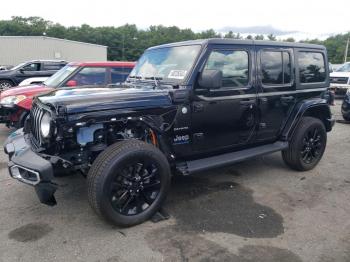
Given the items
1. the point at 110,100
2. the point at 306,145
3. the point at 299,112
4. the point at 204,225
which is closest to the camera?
the point at 110,100

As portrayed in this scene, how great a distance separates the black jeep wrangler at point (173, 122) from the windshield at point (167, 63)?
2cm

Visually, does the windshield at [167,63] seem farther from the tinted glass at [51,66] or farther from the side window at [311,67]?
the tinted glass at [51,66]

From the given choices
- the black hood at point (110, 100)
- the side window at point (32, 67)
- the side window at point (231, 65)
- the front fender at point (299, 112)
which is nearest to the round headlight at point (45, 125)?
the black hood at point (110, 100)

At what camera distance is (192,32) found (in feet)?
273

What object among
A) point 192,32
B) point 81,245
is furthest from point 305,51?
point 192,32

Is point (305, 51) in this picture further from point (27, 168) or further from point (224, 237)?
point (27, 168)

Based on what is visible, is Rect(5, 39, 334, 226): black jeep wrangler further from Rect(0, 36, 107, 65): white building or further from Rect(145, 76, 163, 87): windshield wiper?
Rect(0, 36, 107, 65): white building

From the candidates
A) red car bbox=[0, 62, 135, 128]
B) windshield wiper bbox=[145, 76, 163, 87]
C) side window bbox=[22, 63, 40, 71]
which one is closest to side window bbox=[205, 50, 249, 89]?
windshield wiper bbox=[145, 76, 163, 87]

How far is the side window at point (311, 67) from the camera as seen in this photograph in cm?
504

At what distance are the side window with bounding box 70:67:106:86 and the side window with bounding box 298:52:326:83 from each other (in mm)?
4398

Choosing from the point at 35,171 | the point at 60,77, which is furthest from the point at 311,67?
the point at 60,77

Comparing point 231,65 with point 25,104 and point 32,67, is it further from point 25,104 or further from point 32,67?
point 32,67

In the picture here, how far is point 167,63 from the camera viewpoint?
4324 mm

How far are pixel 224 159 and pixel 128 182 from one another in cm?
146
